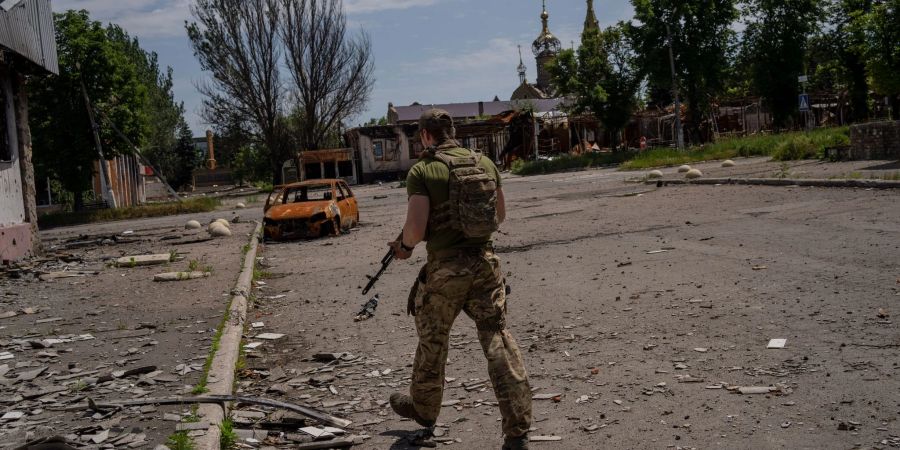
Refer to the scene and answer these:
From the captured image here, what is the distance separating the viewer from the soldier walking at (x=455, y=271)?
4418mm

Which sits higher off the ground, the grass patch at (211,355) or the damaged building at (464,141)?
the damaged building at (464,141)

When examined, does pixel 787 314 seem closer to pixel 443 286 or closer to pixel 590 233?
pixel 443 286

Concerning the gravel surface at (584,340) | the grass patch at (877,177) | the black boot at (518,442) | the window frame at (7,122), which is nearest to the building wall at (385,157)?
the window frame at (7,122)

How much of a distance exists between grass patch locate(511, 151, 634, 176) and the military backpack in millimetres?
39669

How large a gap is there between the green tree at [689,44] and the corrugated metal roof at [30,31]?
1472 inches

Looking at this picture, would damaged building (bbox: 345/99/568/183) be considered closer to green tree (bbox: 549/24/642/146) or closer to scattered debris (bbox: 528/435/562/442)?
green tree (bbox: 549/24/642/146)

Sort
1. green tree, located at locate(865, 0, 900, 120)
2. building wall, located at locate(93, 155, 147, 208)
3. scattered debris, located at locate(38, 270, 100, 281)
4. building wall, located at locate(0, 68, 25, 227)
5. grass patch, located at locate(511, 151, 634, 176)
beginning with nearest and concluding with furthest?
scattered debris, located at locate(38, 270, 100, 281) → building wall, located at locate(0, 68, 25, 227) → green tree, located at locate(865, 0, 900, 120) → building wall, located at locate(93, 155, 147, 208) → grass patch, located at locate(511, 151, 634, 176)

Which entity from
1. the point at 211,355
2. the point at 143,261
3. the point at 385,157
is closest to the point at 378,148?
the point at 385,157

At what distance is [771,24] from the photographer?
162ft

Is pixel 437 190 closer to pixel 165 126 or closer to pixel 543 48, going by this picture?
pixel 165 126

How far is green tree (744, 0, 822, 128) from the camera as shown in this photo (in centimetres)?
4816

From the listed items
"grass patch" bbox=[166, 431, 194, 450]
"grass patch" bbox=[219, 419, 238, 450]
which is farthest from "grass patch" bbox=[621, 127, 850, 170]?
"grass patch" bbox=[166, 431, 194, 450]

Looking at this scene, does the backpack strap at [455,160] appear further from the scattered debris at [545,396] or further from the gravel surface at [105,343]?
the gravel surface at [105,343]

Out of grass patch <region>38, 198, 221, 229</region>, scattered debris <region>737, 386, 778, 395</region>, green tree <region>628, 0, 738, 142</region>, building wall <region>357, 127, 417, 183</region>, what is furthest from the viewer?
building wall <region>357, 127, 417, 183</region>
